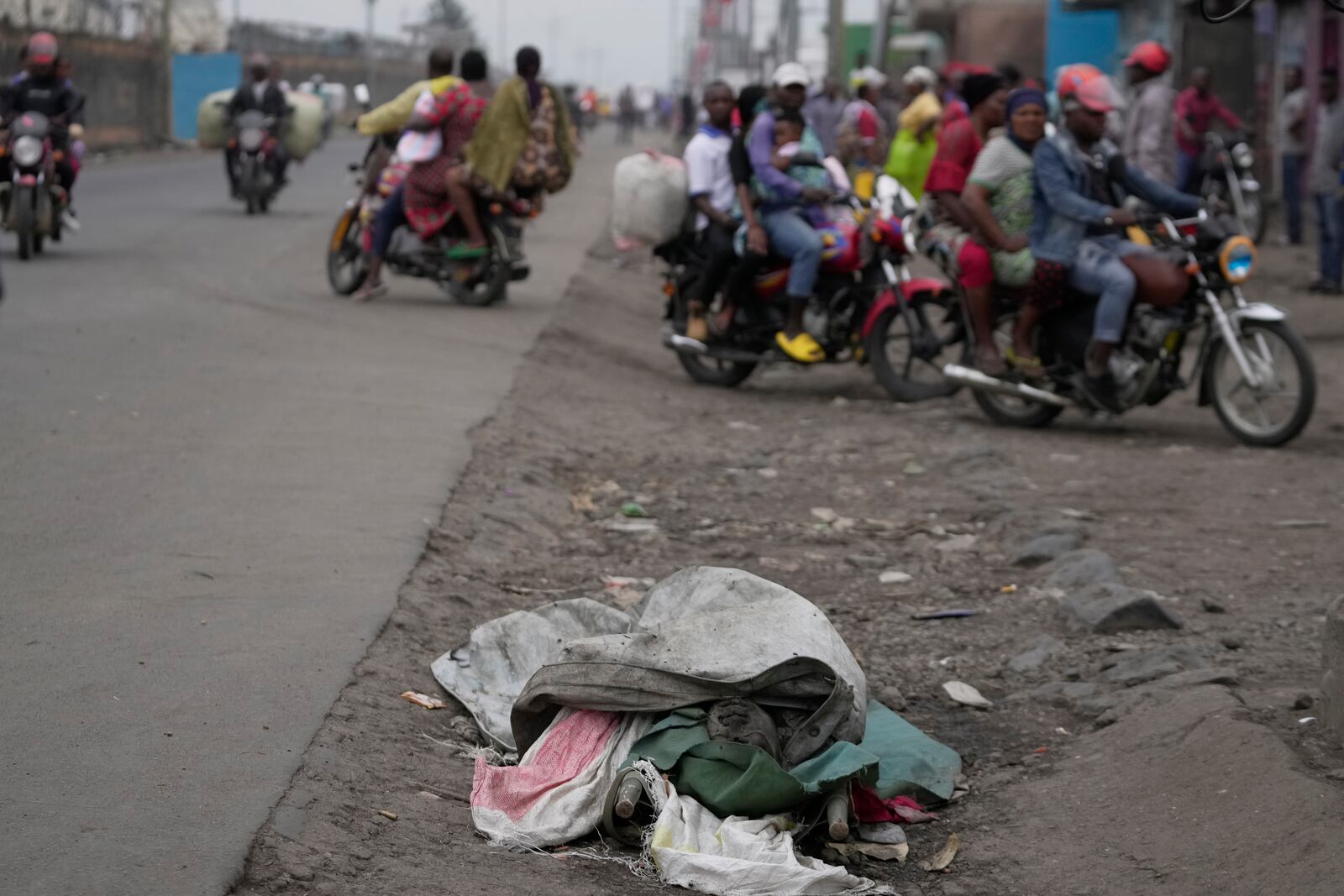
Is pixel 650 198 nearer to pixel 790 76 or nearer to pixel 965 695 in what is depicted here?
pixel 790 76

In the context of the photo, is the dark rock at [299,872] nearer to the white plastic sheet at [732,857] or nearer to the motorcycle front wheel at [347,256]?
the white plastic sheet at [732,857]

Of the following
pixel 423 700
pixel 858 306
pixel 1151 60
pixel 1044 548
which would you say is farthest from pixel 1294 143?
pixel 423 700

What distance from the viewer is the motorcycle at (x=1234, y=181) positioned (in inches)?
717

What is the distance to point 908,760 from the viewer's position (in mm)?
4184

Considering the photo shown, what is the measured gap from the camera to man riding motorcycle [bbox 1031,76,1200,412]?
8.27 metres

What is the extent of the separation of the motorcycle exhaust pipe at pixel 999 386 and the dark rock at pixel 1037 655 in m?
3.69

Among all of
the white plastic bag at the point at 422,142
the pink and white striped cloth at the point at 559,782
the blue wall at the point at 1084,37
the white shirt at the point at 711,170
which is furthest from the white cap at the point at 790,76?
the blue wall at the point at 1084,37

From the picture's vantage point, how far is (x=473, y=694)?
14.8 feet

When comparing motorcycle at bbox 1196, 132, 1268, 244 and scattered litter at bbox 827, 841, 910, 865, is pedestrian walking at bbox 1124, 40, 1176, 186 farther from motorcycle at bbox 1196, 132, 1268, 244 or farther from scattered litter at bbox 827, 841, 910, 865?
scattered litter at bbox 827, 841, 910, 865

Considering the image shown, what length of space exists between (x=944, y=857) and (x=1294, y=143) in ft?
54.0

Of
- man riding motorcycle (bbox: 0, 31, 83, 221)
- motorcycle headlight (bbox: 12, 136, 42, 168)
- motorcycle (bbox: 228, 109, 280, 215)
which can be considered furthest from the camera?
motorcycle (bbox: 228, 109, 280, 215)

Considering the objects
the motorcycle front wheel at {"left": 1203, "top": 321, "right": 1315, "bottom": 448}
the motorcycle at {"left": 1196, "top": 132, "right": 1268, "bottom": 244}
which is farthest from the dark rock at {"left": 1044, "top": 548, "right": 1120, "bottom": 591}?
the motorcycle at {"left": 1196, "top": 132, "right": 1268, "bottom": 244}

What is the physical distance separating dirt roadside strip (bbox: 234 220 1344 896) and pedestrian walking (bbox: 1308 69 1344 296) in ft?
12.8

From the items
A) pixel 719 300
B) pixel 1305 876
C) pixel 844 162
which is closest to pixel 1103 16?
pixel 844 162
